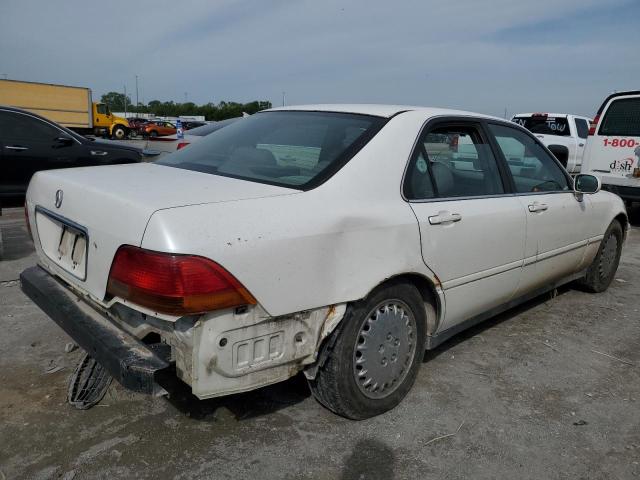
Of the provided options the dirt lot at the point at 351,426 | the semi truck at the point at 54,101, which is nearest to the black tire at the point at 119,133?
the semi truck at the point at 54,101

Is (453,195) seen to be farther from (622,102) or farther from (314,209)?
(622,102)

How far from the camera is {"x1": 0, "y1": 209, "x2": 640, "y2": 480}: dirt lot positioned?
2.39 m

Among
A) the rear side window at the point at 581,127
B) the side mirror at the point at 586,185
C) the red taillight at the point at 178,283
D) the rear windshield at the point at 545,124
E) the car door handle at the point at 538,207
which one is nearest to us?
the red taillight at the point at 178,283

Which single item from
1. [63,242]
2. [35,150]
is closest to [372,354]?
[63,242]

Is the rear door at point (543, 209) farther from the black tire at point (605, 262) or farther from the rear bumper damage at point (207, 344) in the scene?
the rear bumper damage at point (207, 344)

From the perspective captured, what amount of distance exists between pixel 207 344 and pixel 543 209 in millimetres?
2573

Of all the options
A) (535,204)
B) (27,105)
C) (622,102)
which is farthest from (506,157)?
(27,105)

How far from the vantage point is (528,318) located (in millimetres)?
4336

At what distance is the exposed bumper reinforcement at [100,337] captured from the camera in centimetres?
206

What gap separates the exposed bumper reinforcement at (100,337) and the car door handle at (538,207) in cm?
252

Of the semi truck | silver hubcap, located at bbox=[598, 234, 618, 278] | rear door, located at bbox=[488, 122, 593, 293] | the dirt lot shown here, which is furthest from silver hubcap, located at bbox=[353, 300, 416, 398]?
Result: the semi truck

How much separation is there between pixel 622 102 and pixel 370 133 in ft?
24.1

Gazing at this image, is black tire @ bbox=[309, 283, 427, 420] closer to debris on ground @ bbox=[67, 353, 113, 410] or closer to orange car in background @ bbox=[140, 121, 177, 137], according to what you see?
debris on ground @ bbox=[67, 353, 113, 410]

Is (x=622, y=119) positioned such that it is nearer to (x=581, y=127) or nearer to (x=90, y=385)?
(x=581, y=127)
